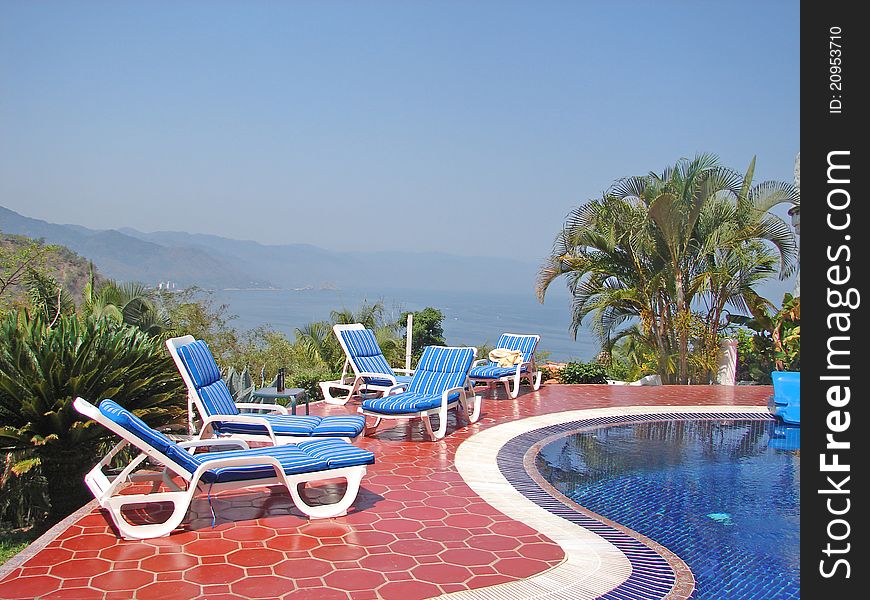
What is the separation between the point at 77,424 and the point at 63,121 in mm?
64998

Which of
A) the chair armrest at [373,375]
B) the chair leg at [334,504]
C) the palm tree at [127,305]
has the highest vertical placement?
the palm tree at [127,305]

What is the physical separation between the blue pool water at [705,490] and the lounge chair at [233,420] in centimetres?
217

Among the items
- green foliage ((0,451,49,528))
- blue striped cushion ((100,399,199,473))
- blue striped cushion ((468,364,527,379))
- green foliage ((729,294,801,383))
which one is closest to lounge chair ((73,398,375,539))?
blue striped cushion ((100,399,199,473))

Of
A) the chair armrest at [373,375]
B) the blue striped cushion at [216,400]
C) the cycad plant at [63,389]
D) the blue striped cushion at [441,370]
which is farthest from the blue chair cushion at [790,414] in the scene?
the cycad plant at [63,389]

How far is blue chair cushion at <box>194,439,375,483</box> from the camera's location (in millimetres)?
5449

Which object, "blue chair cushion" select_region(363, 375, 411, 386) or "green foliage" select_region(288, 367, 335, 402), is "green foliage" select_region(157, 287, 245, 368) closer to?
"green foliage" select_region(288, 367, 335, 402)

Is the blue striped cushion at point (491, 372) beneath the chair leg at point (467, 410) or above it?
above

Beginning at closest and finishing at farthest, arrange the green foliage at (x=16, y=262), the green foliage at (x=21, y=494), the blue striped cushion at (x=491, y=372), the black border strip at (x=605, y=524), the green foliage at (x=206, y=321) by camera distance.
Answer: the black border strip at (x=605, y=524) → the green foliage at (x=21, y=494) → the blue striped cushion at (x=491, y=372) → the green foliage at (x=16, y=262) → the green foliage at (x=206, y=321)

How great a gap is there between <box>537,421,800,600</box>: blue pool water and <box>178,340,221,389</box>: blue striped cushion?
137 inches

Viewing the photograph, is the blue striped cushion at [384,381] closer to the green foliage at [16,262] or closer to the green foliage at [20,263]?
the green foliage at [20,263]

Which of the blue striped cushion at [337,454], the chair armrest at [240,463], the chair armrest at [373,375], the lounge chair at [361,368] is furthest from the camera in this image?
the lounge chair at [361,368]

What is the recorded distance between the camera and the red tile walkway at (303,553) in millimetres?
4305
